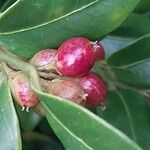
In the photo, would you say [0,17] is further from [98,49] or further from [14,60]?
[98,49]

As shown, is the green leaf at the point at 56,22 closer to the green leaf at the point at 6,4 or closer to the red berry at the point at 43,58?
the red berry at the point at 43,58

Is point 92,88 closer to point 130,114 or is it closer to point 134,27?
point 130,114

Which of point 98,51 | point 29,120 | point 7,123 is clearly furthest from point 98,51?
point 29,120

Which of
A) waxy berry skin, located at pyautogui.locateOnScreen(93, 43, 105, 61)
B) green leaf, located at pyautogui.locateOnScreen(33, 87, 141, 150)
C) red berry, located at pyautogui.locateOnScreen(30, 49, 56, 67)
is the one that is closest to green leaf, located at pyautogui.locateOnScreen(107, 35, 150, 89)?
waxy berry skin, located at pyautogui.locateOnScreen(93, 43, 105, 61)

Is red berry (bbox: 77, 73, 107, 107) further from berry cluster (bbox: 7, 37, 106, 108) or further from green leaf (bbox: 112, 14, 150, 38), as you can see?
green leaf (bbox: 112, 14, 150, 38)

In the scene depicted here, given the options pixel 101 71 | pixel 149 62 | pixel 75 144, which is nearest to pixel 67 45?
pixel 75 144
